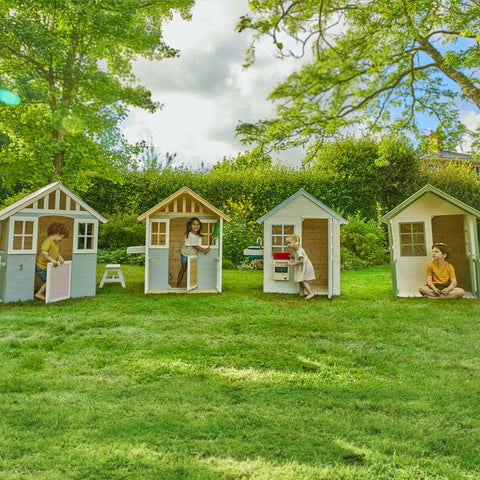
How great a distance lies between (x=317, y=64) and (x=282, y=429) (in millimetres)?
4575

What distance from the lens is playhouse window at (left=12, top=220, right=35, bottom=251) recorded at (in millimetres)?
7242

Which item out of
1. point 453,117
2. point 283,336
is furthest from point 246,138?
point 453,117

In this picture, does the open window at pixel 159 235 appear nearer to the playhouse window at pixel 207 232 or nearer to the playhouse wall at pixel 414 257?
the playhouse window at pixel 207 232

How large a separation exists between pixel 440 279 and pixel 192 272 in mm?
5787

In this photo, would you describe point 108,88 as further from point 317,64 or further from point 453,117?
point 453,117

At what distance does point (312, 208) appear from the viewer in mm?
8617

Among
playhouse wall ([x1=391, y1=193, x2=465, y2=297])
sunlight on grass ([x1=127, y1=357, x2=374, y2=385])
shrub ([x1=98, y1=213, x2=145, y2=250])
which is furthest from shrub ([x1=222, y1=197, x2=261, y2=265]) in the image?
sunlight on grass ([x1=127, y1=357, x2=374, y2=385])

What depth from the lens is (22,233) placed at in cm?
729

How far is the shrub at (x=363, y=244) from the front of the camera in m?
13.7

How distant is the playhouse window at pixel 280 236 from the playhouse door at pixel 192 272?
1.98 metres

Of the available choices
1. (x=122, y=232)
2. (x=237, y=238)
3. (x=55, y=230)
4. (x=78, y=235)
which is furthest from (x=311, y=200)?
(x=122, y=232)

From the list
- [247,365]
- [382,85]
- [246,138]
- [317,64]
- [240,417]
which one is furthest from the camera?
[382,85]

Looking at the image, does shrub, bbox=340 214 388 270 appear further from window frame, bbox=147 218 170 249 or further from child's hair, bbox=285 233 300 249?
window frame, bbox=147 218 170 249

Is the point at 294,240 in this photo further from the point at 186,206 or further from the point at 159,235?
the point at 159,235
